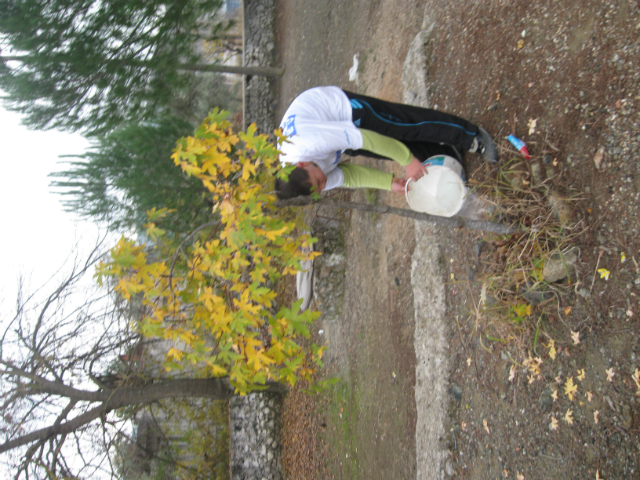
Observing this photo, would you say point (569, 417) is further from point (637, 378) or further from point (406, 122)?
point (406, 122)

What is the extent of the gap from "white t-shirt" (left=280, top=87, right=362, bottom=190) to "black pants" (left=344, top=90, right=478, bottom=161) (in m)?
0.10

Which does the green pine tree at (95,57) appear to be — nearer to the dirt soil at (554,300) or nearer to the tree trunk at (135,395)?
the dirt soil at (554,300)

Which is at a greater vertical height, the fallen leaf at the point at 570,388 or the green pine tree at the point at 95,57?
the green pine tree at the point at 95,57

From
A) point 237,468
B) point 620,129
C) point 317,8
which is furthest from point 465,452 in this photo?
point 317,8

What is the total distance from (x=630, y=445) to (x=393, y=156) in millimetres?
1974

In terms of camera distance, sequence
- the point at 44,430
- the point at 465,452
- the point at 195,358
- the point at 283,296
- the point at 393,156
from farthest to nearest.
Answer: the point at 283,296 < the point at 44,430 < the point at 465,452 < the point at 393,156 < the point at 195,358

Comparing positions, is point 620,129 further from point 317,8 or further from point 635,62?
point 317,8

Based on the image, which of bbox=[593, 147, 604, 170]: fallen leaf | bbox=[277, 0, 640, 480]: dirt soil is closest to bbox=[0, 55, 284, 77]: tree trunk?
bbox=[277, 0, 640, 480]: dirt soil

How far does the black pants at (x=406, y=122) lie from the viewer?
8.45 feet

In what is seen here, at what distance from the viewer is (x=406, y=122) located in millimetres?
2654

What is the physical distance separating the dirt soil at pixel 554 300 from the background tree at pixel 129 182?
3369 mm

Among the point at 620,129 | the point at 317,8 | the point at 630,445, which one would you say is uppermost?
the point at 317,8

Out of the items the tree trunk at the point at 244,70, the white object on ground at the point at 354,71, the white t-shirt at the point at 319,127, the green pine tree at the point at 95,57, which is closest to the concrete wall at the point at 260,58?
the tree trunk at the point at 244,70

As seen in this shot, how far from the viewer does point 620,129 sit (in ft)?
6.96
